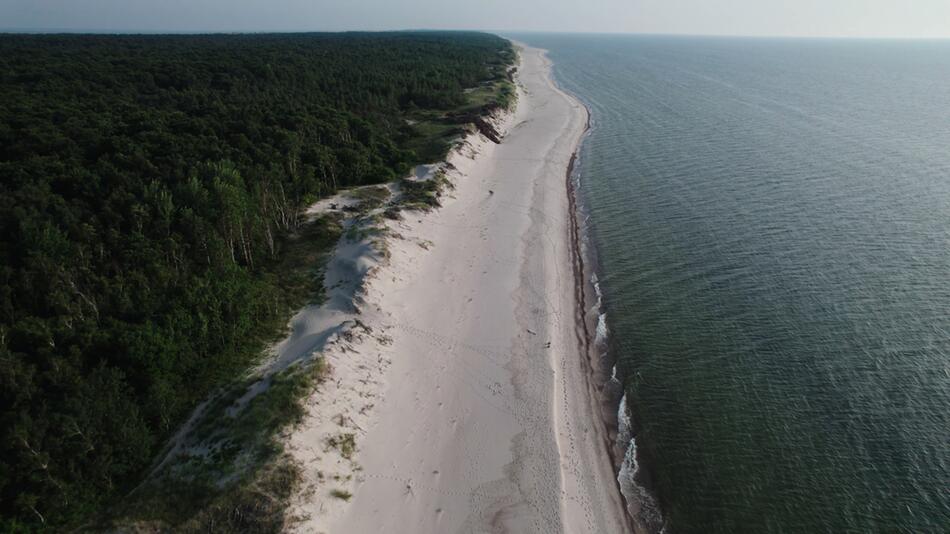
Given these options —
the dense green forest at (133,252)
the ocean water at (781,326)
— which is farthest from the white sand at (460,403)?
the dense green forest at (133,252)

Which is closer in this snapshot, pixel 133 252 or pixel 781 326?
pixel 133 252

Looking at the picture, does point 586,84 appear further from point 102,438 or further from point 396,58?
point 102,438

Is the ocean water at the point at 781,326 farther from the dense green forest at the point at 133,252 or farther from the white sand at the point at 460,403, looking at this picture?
the dense green forest at the point at 133,252

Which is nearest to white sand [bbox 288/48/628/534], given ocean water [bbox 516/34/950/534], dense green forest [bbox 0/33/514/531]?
ocean water [bbox 516/34/950/534]

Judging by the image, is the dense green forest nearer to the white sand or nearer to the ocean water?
the white sand

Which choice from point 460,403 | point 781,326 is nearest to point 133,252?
point 460,403

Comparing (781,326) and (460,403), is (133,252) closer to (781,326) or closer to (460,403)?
(460,403)

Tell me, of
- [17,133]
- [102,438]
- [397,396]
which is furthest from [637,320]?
[17,133]
